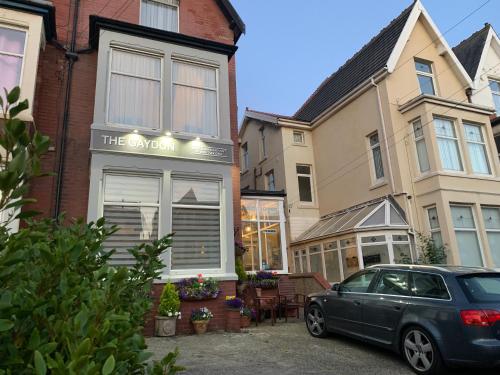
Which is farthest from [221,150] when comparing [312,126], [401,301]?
[312,126]

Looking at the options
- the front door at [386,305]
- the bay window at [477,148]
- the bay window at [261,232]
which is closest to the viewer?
the front door at [386,305]

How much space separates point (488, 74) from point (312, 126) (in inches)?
357

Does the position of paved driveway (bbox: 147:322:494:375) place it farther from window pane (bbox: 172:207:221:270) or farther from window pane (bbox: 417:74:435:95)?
window pane (bbox: 417:74:435:95)

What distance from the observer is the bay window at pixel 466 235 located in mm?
13898

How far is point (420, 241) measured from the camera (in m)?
14.1

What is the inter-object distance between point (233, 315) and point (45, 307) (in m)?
8.08

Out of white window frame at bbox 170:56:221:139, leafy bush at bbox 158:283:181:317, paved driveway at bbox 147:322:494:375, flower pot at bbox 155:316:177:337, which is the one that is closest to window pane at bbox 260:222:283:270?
white window frame at bbox 170:56:221:139

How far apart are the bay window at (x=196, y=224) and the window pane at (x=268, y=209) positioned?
464 cm

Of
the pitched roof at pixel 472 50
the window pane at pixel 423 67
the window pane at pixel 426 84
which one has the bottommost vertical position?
the window pane at pixel 426 84

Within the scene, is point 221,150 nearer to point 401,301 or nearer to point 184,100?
point 184,100

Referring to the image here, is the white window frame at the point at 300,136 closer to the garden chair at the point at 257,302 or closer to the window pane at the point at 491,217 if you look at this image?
the window pane at the point at 491,217

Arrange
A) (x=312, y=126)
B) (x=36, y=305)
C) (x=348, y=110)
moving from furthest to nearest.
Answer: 1. (x=312, y=126)
2. (x=348, y=110)
3. (x=36, y=305)

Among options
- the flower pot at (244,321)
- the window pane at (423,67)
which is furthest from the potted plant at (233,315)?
the window pane at (423,67)

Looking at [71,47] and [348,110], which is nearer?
[71,47]
